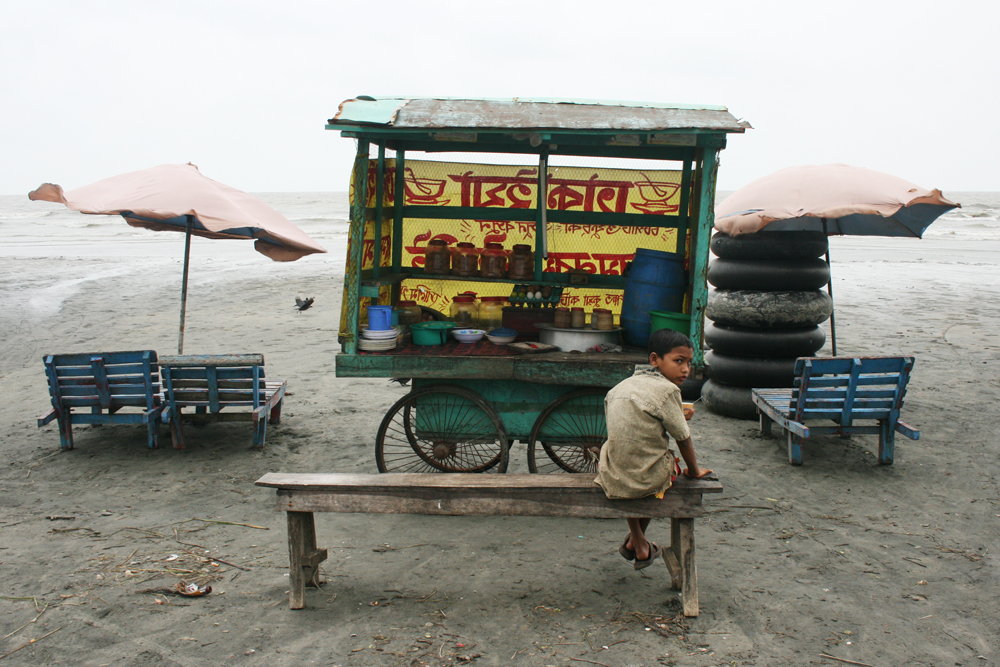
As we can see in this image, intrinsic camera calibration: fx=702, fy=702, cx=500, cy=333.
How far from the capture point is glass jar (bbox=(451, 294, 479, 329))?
18.5 ft

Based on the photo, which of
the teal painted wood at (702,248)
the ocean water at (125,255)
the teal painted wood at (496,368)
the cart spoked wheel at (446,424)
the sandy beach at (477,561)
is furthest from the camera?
the ocean water at (125,255)

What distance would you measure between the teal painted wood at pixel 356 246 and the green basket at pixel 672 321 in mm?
2060

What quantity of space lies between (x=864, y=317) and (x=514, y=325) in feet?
33.6

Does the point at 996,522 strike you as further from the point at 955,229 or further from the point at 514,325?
the point at 955,229

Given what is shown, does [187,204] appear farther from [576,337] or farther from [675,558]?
[675,558]

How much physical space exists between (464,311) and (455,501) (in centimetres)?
224

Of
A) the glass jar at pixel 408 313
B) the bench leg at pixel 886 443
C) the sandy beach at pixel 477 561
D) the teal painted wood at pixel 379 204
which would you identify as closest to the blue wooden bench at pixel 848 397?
the bench leg at pixel 886 443

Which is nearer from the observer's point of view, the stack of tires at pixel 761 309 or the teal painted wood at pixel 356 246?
the teal painted wood at pixel 356 246

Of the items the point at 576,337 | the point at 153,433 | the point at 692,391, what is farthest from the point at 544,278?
the point at 153,433

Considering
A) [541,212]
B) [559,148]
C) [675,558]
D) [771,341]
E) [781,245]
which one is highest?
[559,148]

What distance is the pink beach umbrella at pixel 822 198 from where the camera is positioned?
5676mm

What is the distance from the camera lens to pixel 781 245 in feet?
22.4

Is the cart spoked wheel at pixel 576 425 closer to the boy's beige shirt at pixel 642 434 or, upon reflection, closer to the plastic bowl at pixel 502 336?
the plastic bowl at pixel 502 336

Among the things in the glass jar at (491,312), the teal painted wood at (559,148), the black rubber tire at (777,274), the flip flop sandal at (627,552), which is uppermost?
the teal painted wood at (559,148)
